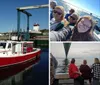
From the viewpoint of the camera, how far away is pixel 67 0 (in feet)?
13.0

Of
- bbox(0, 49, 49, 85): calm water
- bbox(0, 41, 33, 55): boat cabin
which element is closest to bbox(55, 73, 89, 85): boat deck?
bbox(0, 49, 49, 85): calm water

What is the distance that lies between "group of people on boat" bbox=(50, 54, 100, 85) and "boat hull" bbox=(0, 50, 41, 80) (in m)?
0.61

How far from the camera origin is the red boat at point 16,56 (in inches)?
177

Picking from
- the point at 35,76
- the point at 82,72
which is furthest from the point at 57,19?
the point at 35,76

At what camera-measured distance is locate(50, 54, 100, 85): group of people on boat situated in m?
3.90

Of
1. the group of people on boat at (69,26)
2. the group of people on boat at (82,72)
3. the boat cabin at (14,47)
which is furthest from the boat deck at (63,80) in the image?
the boat cabin at (14,47)

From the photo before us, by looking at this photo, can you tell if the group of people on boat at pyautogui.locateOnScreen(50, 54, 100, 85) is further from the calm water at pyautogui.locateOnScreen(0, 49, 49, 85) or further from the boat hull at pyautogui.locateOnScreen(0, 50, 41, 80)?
the boat hull at pyautogui.locateOnScreen(0, 50, 41, 80)

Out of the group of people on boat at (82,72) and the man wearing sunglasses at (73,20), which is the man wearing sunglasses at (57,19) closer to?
the man wearing sunglasses at (73,20)

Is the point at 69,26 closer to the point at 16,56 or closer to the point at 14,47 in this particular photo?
the point at 16,56

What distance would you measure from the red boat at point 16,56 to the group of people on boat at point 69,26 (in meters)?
0.64

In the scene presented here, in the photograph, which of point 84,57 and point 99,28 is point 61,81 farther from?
point 99,28

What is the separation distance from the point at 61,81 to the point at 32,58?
3.39 feet

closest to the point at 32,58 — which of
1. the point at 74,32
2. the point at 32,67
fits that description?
the point at 32,67

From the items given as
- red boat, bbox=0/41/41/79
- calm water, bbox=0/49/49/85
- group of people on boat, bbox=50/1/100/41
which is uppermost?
group of people on boat, bbox=50/1/100/41
